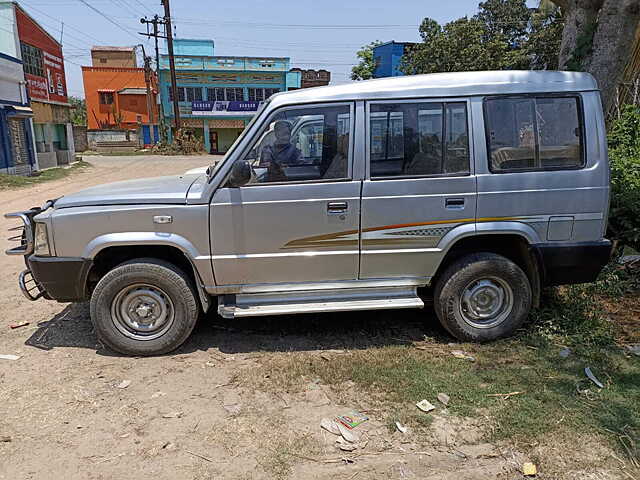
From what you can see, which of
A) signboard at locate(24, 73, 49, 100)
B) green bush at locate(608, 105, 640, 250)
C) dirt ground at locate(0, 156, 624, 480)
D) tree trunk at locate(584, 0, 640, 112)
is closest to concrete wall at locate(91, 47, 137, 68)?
signboard at locate(24, 73, 49, 100)

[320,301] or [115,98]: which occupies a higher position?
[115,98]

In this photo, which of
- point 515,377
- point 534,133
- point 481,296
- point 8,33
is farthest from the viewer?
point 8,33

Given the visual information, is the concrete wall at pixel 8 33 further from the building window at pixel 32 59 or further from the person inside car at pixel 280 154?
the person inside car at pixel 280 154

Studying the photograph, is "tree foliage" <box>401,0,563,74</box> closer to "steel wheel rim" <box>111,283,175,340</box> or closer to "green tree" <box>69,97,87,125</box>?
"steel wheel rim" <box>111,283,175,340</box>

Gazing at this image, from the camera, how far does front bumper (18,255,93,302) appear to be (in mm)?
4168

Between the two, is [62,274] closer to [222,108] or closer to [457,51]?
[457,51]

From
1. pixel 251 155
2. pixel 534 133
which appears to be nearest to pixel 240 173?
pixel 251 155

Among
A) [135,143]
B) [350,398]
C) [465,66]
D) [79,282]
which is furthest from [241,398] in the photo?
[135,143]

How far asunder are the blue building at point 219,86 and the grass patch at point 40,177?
17319mm

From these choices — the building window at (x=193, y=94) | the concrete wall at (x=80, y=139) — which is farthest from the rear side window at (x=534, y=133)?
the concrete wall at (x=80, y=139)

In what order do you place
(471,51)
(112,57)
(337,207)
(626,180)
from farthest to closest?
1. (112,57)
2. (471,51)
3. (626,180)
4. (337,207)

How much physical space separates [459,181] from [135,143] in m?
46.6

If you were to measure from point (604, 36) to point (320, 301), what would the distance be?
5389 millimetres

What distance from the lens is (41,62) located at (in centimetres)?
2567
